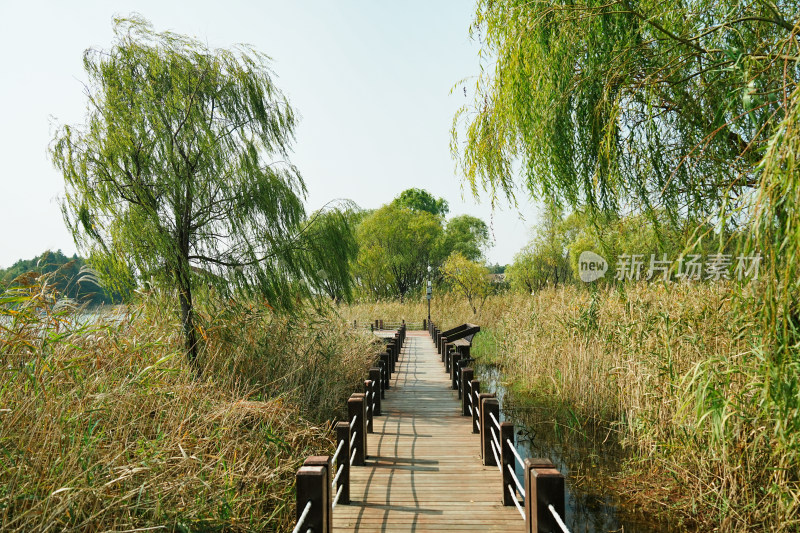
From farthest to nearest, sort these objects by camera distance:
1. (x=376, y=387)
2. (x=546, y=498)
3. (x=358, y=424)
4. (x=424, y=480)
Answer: (x=376, y=387)
(x=358, y=424)
(x=424, y=480)
(x=546, y=498)

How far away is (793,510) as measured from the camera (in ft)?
12.6

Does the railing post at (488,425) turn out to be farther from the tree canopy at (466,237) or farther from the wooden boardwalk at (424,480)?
the tree canopy at (466,237)

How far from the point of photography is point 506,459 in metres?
4.04

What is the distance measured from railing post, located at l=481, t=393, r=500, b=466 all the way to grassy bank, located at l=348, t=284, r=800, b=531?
1.41 meters

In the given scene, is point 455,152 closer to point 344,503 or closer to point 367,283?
point 344,503

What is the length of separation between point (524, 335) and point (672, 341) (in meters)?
4.56

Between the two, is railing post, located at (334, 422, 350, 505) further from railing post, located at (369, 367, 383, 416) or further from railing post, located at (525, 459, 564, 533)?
railing post, located at (369, 367, 383, 416)

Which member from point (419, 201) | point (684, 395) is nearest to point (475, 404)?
point (684, 395)

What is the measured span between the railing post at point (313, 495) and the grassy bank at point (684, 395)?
213 centimetres

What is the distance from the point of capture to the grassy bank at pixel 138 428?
3197 millimetres

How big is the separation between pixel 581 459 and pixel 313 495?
171 inches

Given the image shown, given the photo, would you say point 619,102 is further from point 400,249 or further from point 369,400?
point 400,249

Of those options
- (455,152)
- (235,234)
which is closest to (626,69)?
(455,152)

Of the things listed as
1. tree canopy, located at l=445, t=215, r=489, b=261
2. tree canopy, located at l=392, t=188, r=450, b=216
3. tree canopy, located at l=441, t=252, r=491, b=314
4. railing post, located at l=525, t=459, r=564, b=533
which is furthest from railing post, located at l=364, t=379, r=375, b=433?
tree canopy, located at l=392, t=188, r=450, b=216
